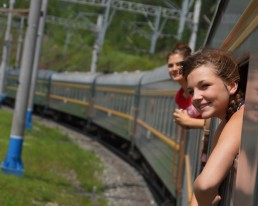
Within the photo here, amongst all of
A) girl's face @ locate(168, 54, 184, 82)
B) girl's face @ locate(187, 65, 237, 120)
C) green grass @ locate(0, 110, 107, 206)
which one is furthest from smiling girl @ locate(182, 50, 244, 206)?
green grass @ locate(0, 110, 107, 206)

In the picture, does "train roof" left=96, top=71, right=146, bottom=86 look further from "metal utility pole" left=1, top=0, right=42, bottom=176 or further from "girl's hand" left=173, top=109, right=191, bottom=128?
"girl's hand" left=173, top=109, right=191, bottom=128

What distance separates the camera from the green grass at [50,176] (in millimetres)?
11023

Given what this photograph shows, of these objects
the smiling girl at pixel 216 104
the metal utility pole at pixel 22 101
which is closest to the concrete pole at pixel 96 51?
the metal utility pole at pixel 22 101

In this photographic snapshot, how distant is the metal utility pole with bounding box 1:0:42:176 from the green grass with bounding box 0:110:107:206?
0.29 m

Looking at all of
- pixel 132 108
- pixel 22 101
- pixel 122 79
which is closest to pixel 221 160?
pixel 22 101

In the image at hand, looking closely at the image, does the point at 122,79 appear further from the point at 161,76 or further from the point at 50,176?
the point at 50,176

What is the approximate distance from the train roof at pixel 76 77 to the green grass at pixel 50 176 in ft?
26.9

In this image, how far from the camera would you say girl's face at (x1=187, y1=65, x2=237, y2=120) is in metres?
2.80

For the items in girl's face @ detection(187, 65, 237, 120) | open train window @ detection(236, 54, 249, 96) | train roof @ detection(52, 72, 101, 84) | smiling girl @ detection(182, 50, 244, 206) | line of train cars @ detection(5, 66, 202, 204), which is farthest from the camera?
train roof @ detection(52, 72, 101, 84)

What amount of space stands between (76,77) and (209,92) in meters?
30.8

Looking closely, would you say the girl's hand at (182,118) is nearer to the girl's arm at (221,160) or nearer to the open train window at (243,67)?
the open train window at (243,67)

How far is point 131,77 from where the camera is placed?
22359 millimetres

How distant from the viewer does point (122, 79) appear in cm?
2384

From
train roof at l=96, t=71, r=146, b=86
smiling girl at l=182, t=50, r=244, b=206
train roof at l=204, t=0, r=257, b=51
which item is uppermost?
train roof at l=204, t=0, r=257, b=51
